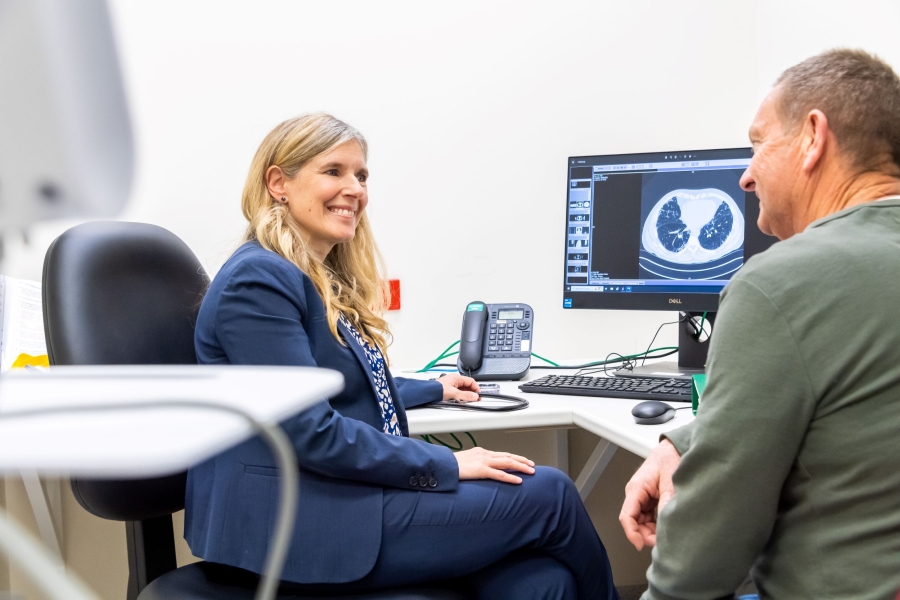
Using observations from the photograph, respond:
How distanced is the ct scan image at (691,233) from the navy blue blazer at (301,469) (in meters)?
0.83

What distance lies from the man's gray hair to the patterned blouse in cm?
78

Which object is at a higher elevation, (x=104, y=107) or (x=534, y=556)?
(x=104, y=107)

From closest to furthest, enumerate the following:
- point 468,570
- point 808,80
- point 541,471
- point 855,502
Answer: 1. point 855,502
2. point 808,80
3. point 468,570
4. point 541,471

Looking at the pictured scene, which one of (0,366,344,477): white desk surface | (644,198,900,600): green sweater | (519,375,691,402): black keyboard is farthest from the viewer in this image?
(519,375,691,402): black keyboard

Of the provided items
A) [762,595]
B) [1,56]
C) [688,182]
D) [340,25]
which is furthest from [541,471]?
[340,25]

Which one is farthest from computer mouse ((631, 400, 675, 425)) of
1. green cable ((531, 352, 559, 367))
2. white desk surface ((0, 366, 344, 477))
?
white desk surface ((0, 366, 344, 477))

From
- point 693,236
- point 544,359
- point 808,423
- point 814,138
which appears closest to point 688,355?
point 693,236

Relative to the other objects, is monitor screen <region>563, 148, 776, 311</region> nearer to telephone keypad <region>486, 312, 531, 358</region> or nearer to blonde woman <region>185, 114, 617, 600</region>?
telephone keypad <region>486, 312, 531, 358</region>

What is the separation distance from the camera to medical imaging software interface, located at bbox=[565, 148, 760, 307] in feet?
5.76

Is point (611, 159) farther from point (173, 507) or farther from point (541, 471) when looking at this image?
point (173, 507)

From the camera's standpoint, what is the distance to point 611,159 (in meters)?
1.87

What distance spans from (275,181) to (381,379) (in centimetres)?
41

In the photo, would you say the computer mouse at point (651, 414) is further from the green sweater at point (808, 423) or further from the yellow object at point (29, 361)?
the yellow object at point (29, 361)

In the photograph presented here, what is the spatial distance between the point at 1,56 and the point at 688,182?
59.8 inches
